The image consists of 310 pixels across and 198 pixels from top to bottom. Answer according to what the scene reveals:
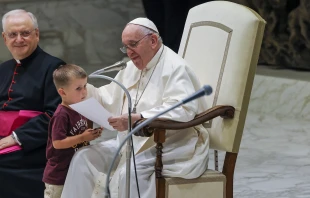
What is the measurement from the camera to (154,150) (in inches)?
142

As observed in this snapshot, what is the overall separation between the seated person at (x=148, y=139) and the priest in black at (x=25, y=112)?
40cm

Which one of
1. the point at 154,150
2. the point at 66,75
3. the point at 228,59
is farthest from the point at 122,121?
the point at 228,59

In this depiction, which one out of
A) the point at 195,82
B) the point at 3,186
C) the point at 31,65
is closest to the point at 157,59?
the point at 195,82

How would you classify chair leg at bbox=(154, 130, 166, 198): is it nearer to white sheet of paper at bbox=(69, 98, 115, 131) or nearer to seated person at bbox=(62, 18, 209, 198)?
seated person at bbox=(62, 18, 209, 198)

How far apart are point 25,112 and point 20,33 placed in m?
0.43

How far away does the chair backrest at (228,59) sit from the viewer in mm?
3611

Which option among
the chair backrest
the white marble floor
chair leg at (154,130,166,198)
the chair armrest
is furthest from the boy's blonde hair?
the white marble floor

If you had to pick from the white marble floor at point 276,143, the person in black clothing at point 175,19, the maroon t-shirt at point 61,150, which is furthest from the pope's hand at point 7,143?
the person in black clothing at point 175,19

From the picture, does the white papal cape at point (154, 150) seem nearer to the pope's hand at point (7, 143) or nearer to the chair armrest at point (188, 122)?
the chair armrest at point (188, 122)

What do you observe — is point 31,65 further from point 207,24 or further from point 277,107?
point 277,107

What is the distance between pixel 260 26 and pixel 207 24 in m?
0.38

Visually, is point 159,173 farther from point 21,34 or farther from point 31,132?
point 21,34

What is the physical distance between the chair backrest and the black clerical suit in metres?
0.82

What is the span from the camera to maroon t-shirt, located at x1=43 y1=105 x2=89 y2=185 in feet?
12.1
